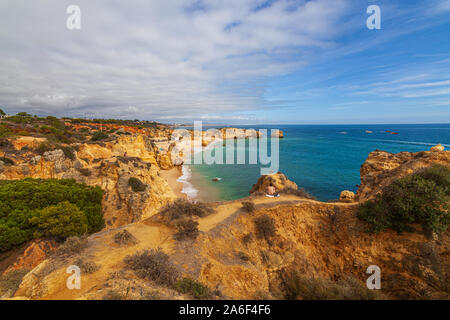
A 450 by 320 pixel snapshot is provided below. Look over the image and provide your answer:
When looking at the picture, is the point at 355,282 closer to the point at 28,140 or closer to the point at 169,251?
the point at 169,251

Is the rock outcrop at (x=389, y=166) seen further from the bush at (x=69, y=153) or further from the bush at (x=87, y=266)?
the bush at (x=69, y=153)

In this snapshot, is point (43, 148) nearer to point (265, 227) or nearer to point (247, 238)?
point (247, 238)

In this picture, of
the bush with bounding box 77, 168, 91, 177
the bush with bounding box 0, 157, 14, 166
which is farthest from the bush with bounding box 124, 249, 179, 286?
the bush with bounding box 0, 157, 14, 166

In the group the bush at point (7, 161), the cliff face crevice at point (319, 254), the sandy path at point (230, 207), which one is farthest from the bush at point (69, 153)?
the cliff face crevice at point (319, 254)

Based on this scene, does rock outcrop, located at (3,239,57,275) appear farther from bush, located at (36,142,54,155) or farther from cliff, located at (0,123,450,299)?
bush, located at (36,142,54,155)
